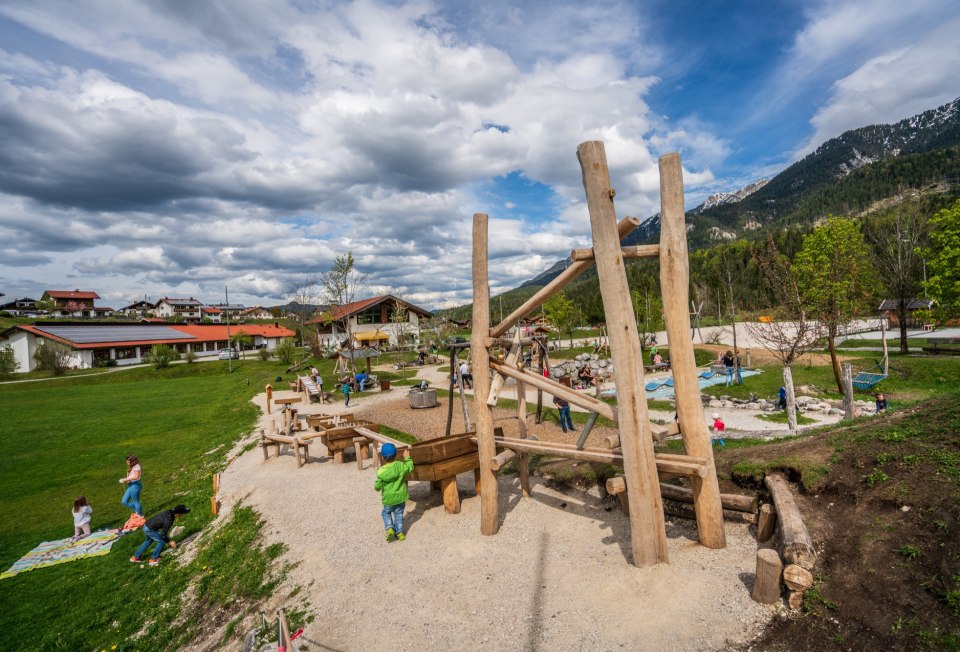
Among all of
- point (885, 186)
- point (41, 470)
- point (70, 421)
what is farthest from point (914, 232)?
point (885, 186)

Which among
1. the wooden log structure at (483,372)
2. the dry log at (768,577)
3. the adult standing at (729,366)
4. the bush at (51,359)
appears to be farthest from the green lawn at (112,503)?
the adult standing at (729,366)

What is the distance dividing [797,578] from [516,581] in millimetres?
2980

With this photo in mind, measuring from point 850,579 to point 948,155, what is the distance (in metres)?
185

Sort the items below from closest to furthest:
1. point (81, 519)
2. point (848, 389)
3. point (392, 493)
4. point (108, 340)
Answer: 1. point (392, 493)
2. point (81, 519)
3. point (848, 389)
4. point (108, 340)

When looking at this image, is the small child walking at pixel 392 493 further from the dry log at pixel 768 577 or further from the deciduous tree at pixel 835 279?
the deciduous tree at pixel 835 279

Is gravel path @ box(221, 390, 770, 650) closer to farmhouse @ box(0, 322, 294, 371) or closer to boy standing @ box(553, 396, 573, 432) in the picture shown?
boy standing @ box(553, 396, 573, 432)

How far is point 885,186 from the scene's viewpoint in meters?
126

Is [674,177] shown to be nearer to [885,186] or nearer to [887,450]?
[887,450]

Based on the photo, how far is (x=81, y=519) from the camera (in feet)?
34.1

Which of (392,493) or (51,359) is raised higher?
(51,359)

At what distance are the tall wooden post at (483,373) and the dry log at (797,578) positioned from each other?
3.69 m

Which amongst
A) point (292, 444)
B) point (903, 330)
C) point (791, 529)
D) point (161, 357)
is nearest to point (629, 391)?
point (791, 529)

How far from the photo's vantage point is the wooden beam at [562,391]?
5742 millimetres

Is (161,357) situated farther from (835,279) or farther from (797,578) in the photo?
(835,279)
